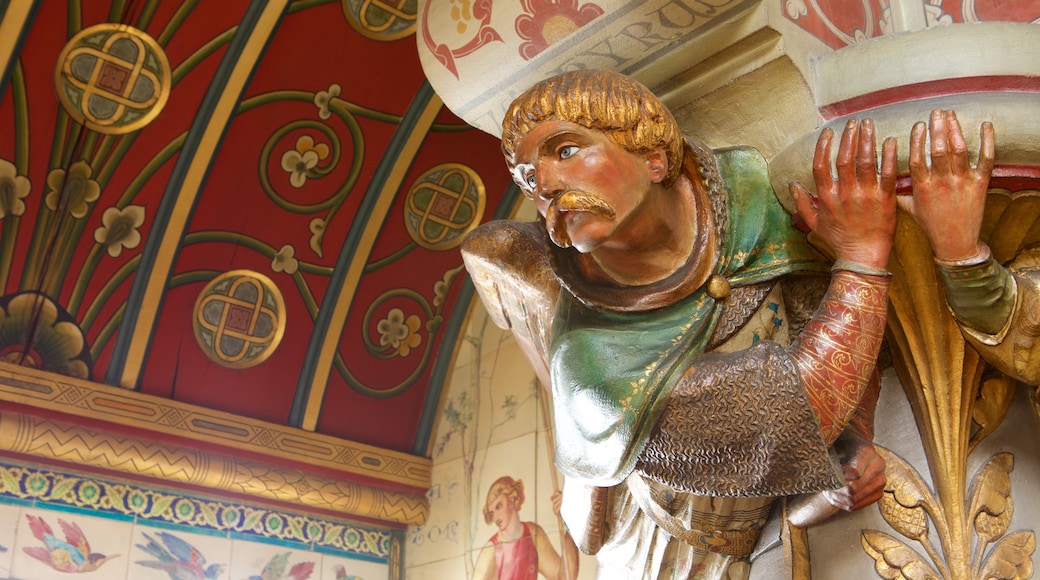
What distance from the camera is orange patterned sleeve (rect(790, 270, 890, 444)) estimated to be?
0.97 m

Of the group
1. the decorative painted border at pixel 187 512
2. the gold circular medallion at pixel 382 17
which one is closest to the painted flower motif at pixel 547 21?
the gold circular medallion at pixel 382 17

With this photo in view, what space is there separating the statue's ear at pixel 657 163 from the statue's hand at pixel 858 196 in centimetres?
14

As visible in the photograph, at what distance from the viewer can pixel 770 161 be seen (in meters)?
1.13

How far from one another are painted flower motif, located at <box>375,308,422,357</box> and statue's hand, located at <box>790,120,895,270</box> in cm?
243

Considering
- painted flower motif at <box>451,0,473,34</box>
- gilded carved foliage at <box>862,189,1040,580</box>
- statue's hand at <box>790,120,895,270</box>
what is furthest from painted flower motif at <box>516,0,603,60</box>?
gilded carved foliage at <box>862,189,1040,580</box>

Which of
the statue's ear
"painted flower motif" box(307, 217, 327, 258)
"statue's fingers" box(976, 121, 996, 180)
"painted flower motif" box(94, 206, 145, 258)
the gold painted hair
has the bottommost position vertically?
"statue's fingers" box(976, 121, 996, 180)

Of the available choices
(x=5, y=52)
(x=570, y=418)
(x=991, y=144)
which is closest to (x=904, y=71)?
(x=991, y=144)

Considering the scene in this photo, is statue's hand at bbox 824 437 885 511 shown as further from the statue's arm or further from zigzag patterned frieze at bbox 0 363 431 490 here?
zigzag patterned frieze at bbox 0 363 431 490

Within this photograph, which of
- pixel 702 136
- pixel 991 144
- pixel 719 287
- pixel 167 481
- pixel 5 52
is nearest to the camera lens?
pixel 991 144

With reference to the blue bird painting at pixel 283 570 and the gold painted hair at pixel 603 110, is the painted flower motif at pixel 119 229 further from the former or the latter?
the gold painted hair at pixel 603 110

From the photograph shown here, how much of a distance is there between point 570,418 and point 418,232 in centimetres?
229

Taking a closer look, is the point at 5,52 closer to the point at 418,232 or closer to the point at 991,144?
the point at 418,232

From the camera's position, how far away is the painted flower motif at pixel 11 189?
8.71 feet

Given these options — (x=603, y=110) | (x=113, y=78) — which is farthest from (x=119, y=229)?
(x=603, y=110)
